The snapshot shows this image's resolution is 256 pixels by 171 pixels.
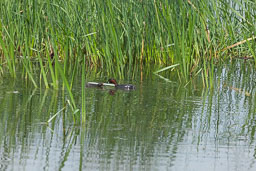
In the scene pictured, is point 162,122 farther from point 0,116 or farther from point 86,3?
point 86,3

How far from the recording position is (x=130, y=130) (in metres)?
3.24

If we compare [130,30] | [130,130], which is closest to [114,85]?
[130,30]

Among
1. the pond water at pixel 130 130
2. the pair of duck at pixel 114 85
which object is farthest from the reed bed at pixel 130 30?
the pond water at pixel 130 130

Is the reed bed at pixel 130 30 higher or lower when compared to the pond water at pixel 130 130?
higher

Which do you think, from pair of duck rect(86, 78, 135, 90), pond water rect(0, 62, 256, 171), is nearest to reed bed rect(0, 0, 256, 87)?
pair of duck rect(86, 78, 135, 90)

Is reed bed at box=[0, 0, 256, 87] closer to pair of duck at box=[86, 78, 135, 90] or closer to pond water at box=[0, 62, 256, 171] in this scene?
pair of duck at box=[86, 78, 135, 90]

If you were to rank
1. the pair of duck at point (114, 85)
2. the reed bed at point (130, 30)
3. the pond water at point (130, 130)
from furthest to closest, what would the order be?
the reed bed at point (130, 30) → the pair of duck at point (114, 85) → the pond water at point (130, 130)

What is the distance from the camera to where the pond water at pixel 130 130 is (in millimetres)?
2609

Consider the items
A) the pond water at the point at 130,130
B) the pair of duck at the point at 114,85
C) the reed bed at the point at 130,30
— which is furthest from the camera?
the reed bed at the point at 130,30

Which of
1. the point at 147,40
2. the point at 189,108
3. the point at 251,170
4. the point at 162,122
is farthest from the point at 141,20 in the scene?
the point at 251,170

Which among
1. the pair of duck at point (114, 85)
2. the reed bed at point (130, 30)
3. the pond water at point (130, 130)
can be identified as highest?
the reed bed at point (130, 30)

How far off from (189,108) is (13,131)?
4.54 feet

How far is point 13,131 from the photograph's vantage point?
10.3ft

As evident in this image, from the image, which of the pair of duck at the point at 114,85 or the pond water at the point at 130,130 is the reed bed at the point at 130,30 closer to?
the pair of duck at the point at 114,85
